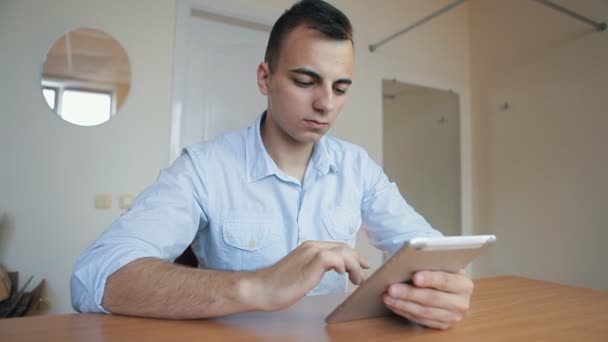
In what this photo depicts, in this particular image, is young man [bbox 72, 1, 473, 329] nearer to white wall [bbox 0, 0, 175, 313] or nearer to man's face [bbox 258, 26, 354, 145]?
man's face [bbox 258, 26, 354, 145]

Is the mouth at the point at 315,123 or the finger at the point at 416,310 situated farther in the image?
the mouth at the point at 315,123

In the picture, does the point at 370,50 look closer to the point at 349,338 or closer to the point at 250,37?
the point at 250,37

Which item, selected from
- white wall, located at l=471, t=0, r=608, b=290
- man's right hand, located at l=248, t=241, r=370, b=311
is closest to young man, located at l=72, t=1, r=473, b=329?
man's right hand, located at l=248, t=241, r=370, b=311

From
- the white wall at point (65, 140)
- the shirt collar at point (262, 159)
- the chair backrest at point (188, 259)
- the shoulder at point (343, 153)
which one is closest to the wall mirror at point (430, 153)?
the white wall at point (65, 140)

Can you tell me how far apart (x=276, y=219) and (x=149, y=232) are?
0.34 meters

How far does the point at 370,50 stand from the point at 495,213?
1471 mm

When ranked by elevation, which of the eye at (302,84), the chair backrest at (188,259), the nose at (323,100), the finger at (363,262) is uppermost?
the eye at (302,84)

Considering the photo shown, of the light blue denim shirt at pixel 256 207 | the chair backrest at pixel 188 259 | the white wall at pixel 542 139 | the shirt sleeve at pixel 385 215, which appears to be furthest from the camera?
the white wall at pixel 542 139

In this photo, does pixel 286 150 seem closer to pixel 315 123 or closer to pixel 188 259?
pixel 315 123

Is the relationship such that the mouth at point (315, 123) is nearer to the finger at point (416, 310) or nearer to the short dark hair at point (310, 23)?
the short dark hair at point (310, 23)

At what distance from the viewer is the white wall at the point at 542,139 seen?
2.20 metres

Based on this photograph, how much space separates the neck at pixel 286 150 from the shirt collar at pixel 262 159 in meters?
0.03

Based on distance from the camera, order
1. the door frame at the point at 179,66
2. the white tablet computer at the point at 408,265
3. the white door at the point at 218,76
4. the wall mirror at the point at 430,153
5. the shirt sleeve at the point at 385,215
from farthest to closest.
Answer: the wall mirror at the point at 430,153 < the white door at the point at 218,76 < the door frame at the point at 179,66 < the shirt sleeve at the point at 385,215 < the white tablet computer at the point at 408,265

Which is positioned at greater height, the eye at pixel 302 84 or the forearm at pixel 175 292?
the eye at pixel 302 84
